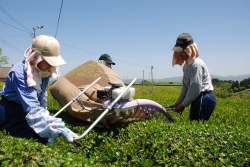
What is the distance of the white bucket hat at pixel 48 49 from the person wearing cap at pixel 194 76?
5.71 ft

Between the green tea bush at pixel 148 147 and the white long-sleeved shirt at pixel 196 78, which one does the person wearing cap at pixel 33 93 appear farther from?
the white long-sleeved shirt at pixel 196 78

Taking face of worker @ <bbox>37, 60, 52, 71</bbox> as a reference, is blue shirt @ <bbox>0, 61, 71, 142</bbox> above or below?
below

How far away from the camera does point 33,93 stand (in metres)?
2.55

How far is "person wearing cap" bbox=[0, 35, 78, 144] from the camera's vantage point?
8.10 ft

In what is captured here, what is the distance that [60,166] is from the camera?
183 centimetres

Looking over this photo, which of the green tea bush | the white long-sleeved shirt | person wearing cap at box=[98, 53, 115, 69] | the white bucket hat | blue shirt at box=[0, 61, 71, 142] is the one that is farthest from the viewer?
person wearing cap at box=[98, 53, 115, 69]

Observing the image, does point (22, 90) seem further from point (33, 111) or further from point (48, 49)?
point (48, 49)

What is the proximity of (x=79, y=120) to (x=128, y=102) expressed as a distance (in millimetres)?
1576

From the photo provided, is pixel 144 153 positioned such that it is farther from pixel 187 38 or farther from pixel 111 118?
pixel 187 38

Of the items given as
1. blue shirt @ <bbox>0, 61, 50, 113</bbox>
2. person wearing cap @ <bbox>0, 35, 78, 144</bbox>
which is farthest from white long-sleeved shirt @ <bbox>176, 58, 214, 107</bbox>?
blue shirt @ <bbox>0, 61, 50, 113</bbox>

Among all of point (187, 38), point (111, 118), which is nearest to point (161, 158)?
point (111, 118)

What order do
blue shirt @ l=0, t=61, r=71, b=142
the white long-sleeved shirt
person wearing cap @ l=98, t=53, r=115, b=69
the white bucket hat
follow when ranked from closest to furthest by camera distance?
blue shirt @ l=0, t=61, r=71, b=142 < the white bucket hat < the white long-sleeved shirt < person wearing cap @ l=98, t=53, r=115, b=69

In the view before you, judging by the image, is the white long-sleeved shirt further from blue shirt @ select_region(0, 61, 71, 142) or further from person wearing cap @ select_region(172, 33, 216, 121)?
blue shirt @ select_region(0, 61, 71, 142)

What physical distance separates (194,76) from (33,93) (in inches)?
81.9
